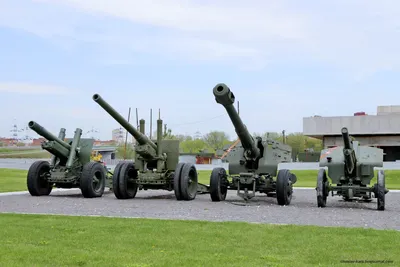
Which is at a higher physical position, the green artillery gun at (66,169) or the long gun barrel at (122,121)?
the long gun barrel at (122,121)

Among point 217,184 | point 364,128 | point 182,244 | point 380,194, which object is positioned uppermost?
point 364,128

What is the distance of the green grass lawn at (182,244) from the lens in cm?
728

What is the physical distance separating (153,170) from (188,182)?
59.6 inches

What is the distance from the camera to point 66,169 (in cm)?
1934

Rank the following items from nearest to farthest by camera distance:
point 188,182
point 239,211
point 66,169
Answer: point 239,211 → point 188,182 → point 66,169

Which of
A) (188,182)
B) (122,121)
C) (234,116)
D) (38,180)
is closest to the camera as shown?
(234,116)

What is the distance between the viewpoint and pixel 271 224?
1072 cm

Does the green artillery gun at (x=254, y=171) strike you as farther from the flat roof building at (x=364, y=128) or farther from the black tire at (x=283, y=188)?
the flat roof building at (x=364, y=128)

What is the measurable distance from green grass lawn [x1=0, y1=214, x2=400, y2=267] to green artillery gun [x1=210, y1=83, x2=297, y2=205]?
5.69m

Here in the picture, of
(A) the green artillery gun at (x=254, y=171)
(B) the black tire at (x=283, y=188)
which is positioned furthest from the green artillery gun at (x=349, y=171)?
(A) the green artillery gun at (x=254, y=171)

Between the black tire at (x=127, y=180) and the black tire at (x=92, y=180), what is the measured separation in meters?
0.98

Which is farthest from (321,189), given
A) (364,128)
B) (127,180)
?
(364,128)

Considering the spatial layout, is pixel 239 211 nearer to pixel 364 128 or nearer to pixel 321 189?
pixel 321 189

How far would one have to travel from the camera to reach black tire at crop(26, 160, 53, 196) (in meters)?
19.2
